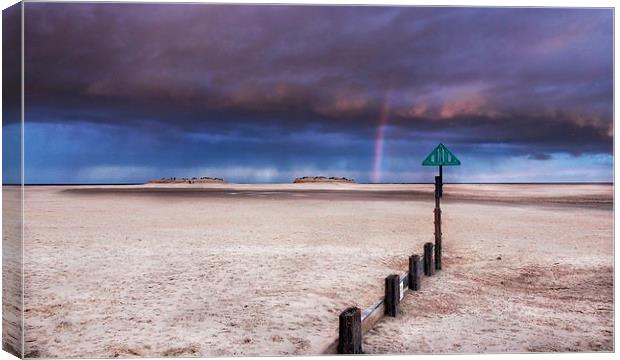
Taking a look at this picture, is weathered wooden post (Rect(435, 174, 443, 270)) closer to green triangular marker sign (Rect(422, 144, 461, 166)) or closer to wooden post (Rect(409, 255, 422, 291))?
green triangular marker sign (Rect(422, 144, 461, 166))

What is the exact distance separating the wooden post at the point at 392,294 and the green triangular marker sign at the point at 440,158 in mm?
2984

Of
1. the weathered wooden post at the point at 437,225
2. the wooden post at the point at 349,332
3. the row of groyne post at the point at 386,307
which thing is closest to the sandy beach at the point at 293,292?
the row of groyne post at the point at 386,307

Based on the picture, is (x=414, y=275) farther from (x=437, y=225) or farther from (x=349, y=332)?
(x=349, y=332)

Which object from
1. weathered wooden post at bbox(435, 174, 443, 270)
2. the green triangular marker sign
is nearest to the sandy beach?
weathered wooden post at bbox(435, 174, 443, 270)

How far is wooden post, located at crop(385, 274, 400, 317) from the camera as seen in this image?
6.74 metres

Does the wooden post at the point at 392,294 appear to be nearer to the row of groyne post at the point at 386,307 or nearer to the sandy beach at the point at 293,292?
the row of groyne post at the point at 386,307

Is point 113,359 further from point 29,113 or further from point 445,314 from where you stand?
point 445,314

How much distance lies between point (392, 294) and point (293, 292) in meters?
2.01

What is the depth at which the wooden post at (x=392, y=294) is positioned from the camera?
674 centimetres

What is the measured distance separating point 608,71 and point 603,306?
3.73m

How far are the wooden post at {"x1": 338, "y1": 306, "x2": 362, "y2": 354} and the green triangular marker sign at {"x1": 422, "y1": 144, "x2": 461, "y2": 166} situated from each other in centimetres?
460

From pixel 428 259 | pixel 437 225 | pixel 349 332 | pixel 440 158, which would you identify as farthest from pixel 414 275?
pixel 349 332

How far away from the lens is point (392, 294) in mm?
6762

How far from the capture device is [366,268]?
10.0 m
